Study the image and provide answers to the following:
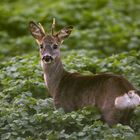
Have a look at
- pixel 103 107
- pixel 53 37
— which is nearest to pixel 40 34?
pixel 53 37

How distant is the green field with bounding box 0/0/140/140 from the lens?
348 inches

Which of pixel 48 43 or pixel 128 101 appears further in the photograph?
pixel 48 43

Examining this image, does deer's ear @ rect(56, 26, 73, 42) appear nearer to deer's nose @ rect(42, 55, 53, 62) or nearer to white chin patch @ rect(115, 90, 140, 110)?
deer's nose @ rect(42, 55, 53, 62)

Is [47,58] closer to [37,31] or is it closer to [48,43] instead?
[48,43]

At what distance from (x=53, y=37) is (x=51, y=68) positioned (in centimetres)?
41

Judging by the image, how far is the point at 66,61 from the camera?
11.8 metres

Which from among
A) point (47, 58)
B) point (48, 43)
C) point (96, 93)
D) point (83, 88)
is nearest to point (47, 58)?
point (47, 58)

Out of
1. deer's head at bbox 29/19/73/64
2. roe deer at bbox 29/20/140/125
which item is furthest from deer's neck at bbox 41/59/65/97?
deer's head at bbox 29/19/73/64

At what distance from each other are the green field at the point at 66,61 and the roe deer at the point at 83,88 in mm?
168

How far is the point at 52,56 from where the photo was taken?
997 cm

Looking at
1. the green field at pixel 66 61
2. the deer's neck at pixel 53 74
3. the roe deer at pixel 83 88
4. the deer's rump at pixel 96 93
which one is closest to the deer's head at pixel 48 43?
the roe deer at pixel 83 88

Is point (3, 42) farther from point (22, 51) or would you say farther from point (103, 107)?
point (103, 107)

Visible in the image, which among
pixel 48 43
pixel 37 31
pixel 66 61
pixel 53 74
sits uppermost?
pixel 37 31

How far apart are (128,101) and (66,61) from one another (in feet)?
10.5
